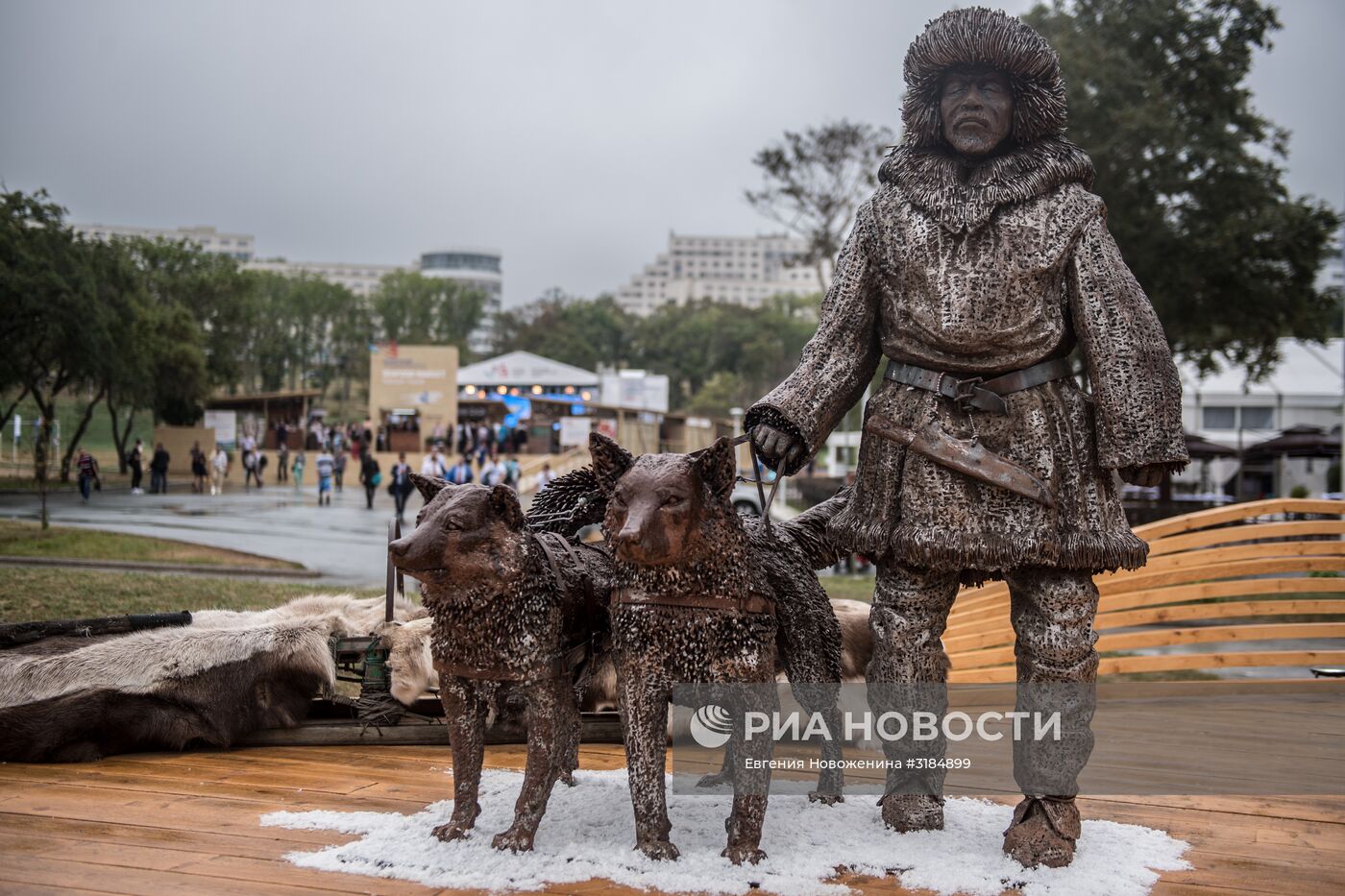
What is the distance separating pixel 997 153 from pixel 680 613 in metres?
1.62

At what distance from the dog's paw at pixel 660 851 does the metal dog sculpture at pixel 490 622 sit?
0.30 meters

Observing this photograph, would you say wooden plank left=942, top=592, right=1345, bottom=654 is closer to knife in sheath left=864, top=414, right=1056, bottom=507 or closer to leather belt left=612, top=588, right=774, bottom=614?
knife in sheath left=864, top=414, right=1056, bottom=507

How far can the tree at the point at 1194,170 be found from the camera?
1697 cm

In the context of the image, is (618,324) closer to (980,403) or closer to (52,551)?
(52,551)

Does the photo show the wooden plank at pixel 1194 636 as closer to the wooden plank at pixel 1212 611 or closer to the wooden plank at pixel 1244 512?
the wooden plank at pixel 1212 611

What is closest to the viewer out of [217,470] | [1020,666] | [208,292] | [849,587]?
[1020,666]

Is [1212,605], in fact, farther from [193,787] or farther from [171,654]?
[171,654]

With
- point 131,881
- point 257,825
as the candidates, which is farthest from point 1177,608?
point 131,881

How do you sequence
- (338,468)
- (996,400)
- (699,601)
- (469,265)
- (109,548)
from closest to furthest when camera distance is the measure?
(699,601) < (996,400) < (109,548) < (338,468) < (469,265)

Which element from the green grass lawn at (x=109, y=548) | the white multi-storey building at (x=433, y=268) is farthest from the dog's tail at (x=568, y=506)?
the white multi-storey building at (x=433, y=268)

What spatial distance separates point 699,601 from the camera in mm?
2660

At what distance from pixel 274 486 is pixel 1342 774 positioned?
25009mm

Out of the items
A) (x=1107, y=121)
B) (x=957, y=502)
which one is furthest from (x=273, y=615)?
(x=1107, y=121)

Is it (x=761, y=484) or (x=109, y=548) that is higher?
(x=761, y=484)
